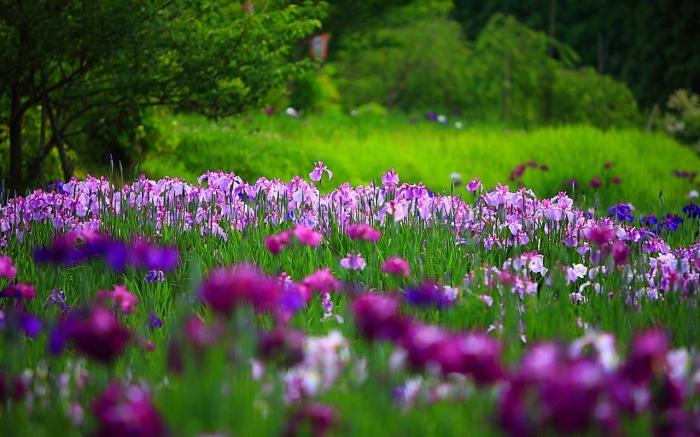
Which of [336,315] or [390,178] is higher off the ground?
[390,178]

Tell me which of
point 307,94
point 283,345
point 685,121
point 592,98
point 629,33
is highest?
point 629,33

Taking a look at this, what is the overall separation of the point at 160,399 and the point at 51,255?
0.80 m

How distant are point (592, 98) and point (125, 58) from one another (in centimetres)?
1149

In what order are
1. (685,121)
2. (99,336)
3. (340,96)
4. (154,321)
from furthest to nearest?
(340,96)
(685,121)
(154,321)
(99,336)

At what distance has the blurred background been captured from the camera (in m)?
6.70

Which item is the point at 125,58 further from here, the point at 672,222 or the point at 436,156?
the point at 436,156

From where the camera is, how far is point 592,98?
52.3 feet

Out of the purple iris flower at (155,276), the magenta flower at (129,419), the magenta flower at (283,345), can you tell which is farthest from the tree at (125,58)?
the magenta flower at (129,419)

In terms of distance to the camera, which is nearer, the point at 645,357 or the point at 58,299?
the point at 645,357

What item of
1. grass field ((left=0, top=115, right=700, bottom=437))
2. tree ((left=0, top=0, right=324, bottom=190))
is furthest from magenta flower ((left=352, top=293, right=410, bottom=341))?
tree ((left=0, top=0, right=324, bottom=190))

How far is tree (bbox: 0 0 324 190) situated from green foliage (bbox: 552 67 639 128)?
935 cm

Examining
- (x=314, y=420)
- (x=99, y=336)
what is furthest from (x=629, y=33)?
(x=99, y=336)

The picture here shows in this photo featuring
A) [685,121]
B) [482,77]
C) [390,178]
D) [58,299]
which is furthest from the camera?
[482,77]

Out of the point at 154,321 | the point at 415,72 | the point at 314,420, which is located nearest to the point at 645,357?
the point at 314,420
